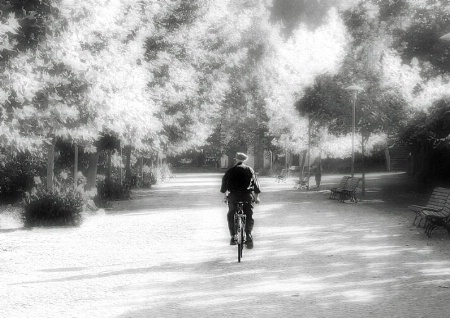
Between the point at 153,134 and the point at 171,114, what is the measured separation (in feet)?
18.9

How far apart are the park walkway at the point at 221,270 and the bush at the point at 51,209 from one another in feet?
1.79

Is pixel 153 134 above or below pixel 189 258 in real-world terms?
above

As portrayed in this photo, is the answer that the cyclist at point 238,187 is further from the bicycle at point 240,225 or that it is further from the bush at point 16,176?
the bush at point 16,176

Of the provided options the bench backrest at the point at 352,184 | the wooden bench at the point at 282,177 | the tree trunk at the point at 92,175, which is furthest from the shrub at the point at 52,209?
the wooden bench at the point at 282,177

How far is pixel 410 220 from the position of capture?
63.1 ft

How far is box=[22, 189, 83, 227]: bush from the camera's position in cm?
1767

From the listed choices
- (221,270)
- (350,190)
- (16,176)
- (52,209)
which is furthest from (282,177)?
(221,270)

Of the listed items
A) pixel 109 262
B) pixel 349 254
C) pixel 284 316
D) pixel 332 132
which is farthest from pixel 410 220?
pixel 332 132

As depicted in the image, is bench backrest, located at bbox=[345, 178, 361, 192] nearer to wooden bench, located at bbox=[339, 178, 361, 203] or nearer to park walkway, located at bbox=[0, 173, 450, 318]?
wooden bench, located at bbox=[339, 178, 361, 203]

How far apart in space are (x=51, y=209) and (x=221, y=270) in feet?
27.6

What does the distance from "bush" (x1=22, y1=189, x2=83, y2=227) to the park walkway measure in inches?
21.5

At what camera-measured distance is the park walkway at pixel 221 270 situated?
304 inches

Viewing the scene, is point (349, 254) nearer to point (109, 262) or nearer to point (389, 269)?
point (389, 269)

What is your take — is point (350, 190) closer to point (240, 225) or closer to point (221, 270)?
point (240, 225)
